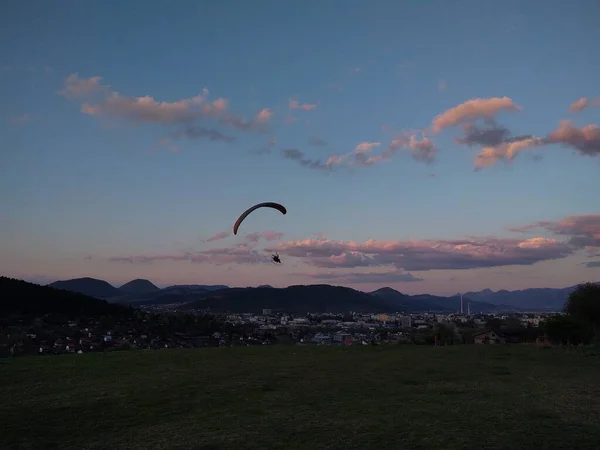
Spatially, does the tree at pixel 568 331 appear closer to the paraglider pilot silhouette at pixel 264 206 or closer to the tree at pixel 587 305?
the tree at pixel 587 305

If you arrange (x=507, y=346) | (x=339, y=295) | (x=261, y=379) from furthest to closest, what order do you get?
(x=339, y=295), (x=507, y=346), (x=261, y=379)

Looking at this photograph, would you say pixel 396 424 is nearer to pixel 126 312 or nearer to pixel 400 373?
pixel 400 373

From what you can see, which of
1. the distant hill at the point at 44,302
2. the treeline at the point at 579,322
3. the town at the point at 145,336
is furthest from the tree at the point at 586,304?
A: the distant hill at the point at 44,302

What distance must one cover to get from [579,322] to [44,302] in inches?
1826

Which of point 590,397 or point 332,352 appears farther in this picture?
point 332,352

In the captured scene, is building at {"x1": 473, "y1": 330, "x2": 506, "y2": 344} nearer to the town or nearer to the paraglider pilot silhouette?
the town

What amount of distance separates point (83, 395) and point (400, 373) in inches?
412

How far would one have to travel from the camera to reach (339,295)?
168 m

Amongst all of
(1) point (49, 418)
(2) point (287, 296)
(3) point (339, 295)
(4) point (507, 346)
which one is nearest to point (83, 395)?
(1) point (49, 418)

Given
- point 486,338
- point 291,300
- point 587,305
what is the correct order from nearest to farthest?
1. point 587,305
2. point 486,338
3. point 291,300

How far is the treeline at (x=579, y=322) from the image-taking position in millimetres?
31188

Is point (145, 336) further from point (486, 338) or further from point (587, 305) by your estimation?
point (587, 305)

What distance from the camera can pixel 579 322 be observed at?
104ft

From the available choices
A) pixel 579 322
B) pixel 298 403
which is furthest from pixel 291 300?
pixel 298 403
